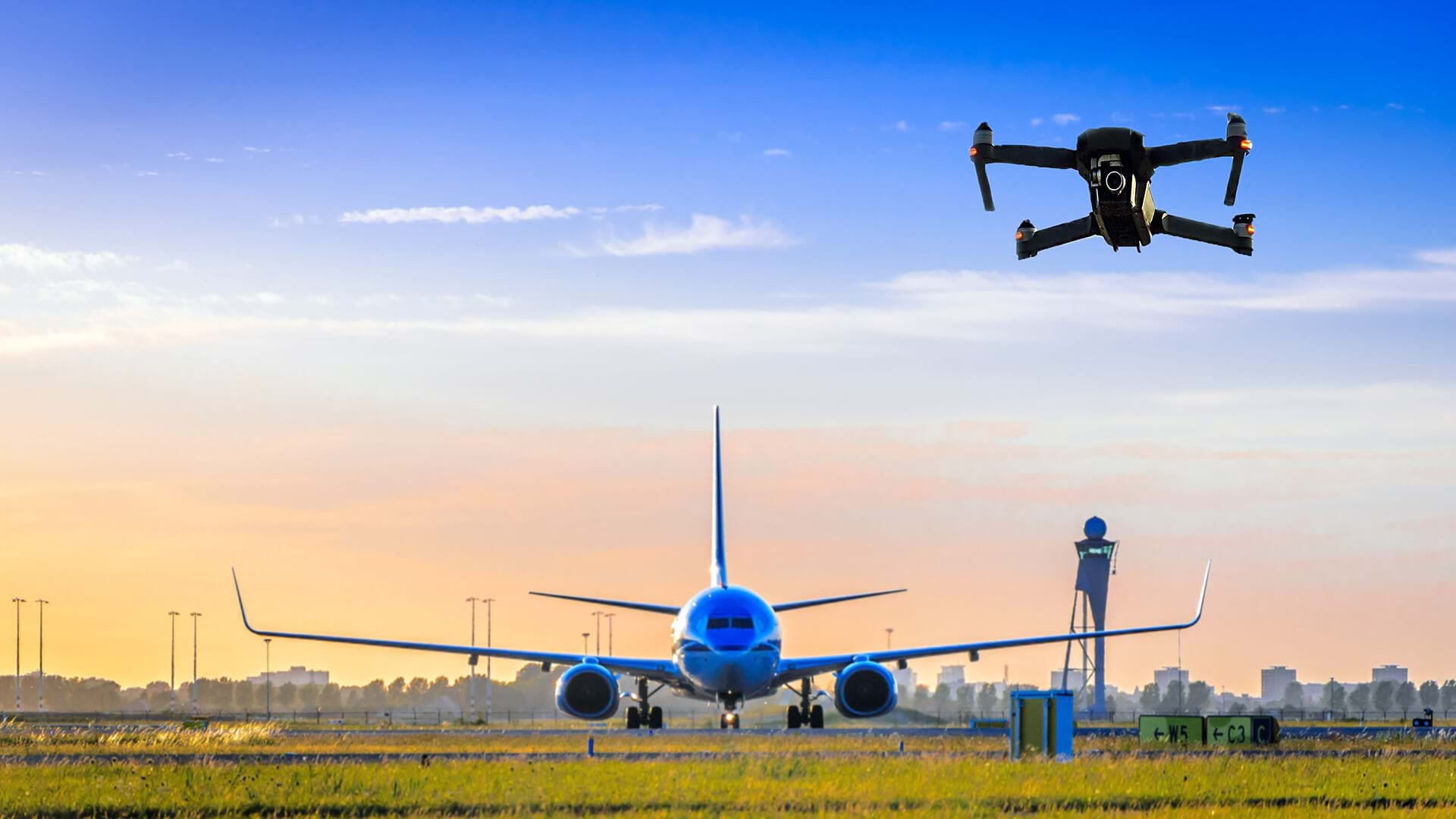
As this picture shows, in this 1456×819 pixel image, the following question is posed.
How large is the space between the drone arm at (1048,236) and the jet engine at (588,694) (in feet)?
122

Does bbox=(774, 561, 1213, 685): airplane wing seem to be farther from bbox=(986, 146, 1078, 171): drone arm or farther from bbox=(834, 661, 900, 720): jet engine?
bbox=(986, 146, 1078, 171): drone arm

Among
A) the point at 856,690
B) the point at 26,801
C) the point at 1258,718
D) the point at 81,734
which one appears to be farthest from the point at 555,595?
the point at 26,801

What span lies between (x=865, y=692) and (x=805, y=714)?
4624 millimetres

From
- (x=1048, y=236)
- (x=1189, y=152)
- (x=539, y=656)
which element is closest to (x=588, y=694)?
(x=539, y=656)

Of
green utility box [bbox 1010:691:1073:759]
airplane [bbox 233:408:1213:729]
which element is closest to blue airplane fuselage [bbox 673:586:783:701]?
airplane [bbox 233:408:1213:729]

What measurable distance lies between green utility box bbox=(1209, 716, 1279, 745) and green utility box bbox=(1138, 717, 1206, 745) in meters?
0.47

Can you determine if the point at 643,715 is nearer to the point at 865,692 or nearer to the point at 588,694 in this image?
the point at 588,694

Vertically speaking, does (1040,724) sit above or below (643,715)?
above

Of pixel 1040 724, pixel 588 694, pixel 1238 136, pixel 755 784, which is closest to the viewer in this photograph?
pixel 1238 136

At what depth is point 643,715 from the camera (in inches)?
2544

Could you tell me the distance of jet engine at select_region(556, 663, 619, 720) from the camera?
60312 millimetres

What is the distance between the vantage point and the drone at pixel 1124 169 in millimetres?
23703

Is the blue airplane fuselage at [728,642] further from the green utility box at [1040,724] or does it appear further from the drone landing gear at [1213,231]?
the drone landing gear at [1213,231]

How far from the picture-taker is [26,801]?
92.0ft
